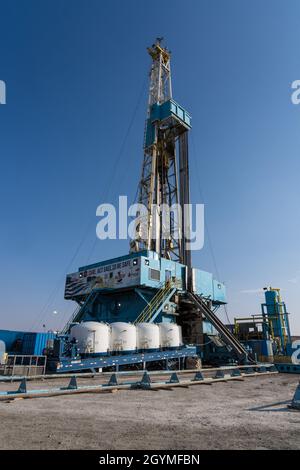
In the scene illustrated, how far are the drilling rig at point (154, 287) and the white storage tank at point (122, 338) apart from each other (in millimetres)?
60

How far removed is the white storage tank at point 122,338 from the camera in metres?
19.5

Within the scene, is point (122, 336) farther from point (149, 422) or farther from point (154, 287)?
point (149, 422)

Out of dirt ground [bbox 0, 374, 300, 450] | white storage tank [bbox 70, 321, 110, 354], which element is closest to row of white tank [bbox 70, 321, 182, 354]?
white storage tank [bbox 70, 321, 110, 354]

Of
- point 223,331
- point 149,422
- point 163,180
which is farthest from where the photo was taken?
point 163,180

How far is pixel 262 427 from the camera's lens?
5895mm

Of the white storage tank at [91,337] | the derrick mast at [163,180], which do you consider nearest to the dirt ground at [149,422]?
the white storage tank at [91,337]

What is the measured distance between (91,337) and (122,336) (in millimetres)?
2274

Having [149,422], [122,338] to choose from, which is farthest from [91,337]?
[149,422]

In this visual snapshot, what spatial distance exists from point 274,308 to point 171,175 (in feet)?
60.9

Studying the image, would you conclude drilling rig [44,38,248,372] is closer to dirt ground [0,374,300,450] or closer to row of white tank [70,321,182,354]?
row of white tank [70,321,182,354]

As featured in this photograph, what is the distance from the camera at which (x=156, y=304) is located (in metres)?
25.3

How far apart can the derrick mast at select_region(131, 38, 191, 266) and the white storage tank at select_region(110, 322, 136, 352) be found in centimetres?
1179
